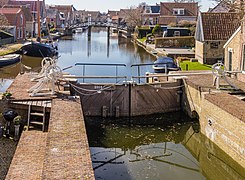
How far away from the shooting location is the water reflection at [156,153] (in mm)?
14148

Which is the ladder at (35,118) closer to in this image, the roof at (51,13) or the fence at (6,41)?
the fence at (6,41)

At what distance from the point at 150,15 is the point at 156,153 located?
255ft

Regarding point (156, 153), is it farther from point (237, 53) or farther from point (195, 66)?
point (195, 66)

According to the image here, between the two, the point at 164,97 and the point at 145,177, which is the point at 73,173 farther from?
the point at 164,97

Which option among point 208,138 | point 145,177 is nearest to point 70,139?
point 145,177

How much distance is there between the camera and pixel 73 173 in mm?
8648

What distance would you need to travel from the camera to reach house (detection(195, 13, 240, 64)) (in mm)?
35469

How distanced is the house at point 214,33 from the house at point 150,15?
169ft

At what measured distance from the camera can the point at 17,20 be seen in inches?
2234

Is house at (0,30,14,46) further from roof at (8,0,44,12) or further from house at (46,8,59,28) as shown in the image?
house at (46,8,59,28)

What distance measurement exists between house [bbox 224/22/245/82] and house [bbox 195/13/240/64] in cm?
965

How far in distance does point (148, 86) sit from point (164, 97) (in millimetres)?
1220

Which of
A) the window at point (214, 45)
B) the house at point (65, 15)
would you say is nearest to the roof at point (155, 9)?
the house at point (65, 15)

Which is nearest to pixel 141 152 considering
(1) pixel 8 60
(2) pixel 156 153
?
(2) pixel 156 153
